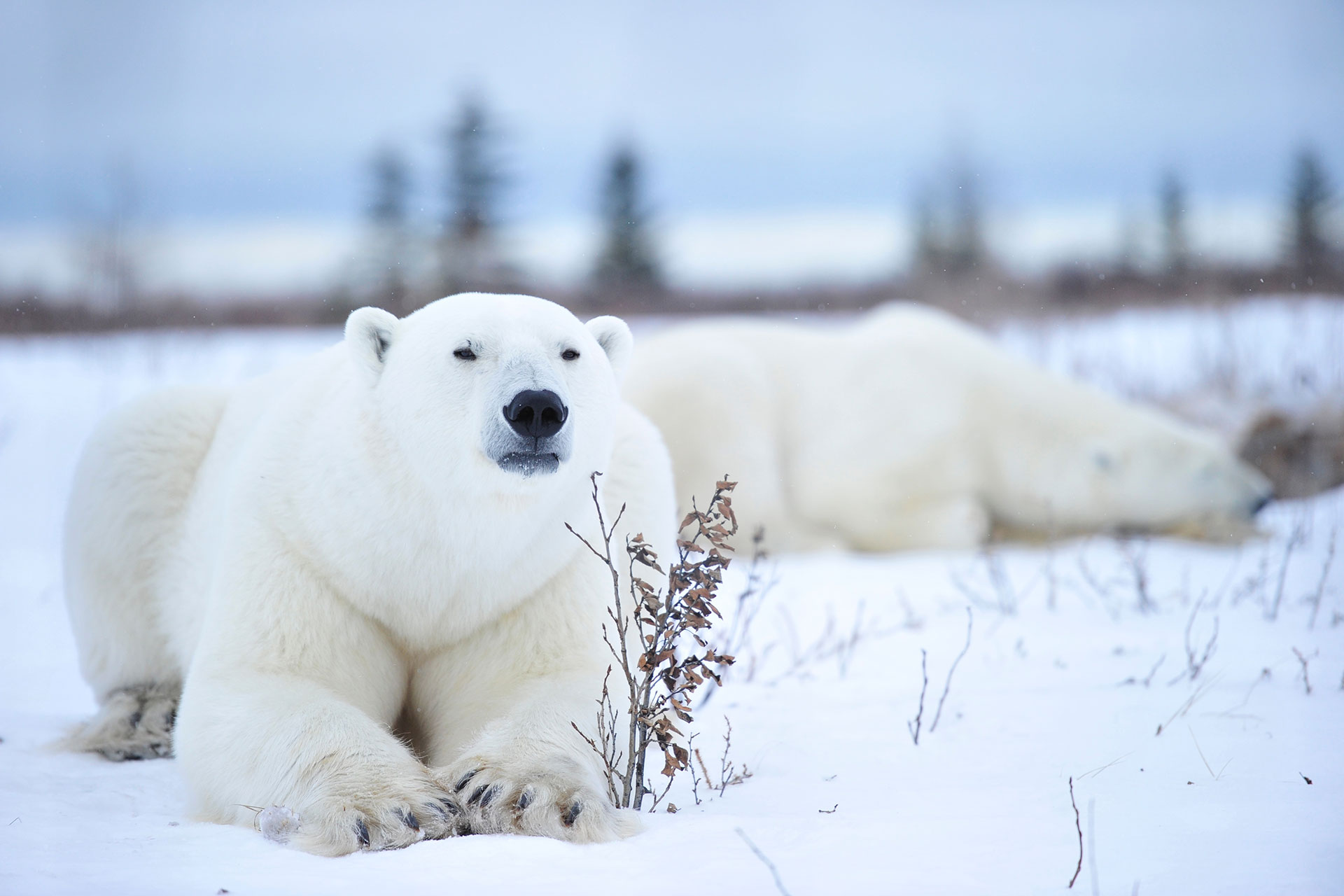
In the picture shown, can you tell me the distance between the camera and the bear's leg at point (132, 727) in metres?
2.79

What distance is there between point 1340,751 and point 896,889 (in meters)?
1.31

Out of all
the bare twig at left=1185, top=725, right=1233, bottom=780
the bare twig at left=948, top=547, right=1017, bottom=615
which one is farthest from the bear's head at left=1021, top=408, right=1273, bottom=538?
the bare twig at left=1185, top=725, right=1233, bottom=780

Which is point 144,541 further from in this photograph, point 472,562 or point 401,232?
point 401,232

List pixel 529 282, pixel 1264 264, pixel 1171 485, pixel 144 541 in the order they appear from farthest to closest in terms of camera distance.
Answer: pixel 529 282, pixel 1264 264, pixel 1171 485, pixel 144 541

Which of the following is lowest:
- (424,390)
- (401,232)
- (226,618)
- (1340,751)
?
(1340,751)

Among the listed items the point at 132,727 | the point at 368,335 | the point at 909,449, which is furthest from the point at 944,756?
the point at 909,449

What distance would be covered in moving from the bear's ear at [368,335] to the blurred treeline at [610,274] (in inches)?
244

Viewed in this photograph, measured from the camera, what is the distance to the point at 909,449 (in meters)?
5.70

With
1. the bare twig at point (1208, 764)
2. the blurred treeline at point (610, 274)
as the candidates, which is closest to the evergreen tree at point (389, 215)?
the blurred treeline at point (610, 274)

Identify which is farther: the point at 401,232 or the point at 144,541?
the point at 401,232

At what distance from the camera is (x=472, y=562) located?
2322 mm

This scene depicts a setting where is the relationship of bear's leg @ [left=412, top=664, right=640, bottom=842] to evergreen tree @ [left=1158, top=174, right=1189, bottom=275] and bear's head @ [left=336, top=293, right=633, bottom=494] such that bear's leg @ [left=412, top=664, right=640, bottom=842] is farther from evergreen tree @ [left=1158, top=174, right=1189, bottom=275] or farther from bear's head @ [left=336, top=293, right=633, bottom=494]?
evergreen tree @ [left=1158, top=174, right=1189, bottom=275]

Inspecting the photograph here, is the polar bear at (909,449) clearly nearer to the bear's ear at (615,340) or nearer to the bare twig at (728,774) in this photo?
the bear's ear at (615,340)

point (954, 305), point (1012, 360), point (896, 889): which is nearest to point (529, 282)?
point (954, 305)
